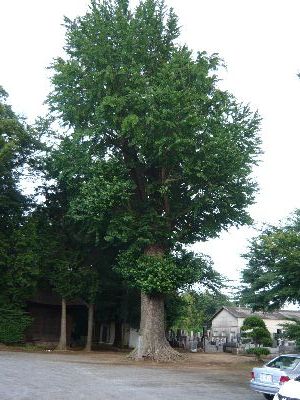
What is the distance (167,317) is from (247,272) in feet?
55.1

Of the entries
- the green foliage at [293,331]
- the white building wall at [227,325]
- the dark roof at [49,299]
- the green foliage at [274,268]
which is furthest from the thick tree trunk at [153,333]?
the white building wall at [227,325]

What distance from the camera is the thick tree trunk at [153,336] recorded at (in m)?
27.7

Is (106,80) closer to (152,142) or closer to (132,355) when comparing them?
(152,142)

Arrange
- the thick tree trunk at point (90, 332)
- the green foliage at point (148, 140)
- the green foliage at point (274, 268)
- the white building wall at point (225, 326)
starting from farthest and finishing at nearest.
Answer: the white building wall at point (225, 326) < the thick tree trunk at point (90, 332) < the green foliage at point (148, 140) < the green foliage at point (274, 268)

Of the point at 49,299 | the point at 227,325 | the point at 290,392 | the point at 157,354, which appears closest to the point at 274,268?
the point at 157,354

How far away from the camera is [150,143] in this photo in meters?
27.2

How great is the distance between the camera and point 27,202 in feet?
121

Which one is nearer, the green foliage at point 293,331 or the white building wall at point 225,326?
the green foliage at point 293,331

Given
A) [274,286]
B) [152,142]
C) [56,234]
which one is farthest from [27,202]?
[274,286]

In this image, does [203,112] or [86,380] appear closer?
[86,380]

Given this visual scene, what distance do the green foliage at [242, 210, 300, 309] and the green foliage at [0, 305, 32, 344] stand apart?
1487cm

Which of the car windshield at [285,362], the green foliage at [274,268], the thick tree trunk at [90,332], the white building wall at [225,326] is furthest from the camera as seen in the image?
the white building wall at [225,326]

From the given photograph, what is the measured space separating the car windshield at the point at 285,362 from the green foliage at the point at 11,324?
22.6 meters

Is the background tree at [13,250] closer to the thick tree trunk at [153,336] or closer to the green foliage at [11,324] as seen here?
the green foliage at [11,324]
